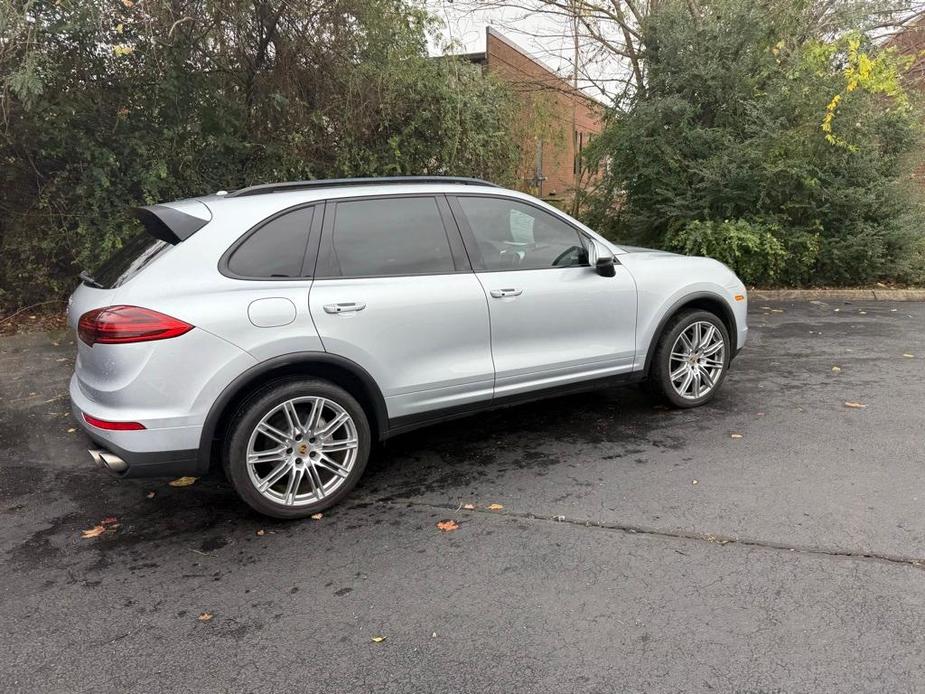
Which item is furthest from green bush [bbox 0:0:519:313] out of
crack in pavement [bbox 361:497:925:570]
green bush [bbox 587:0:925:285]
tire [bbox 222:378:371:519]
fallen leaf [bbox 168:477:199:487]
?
crack in pavement [bbox 361:497:925:570]

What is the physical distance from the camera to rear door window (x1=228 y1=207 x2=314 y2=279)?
3471 millimetres

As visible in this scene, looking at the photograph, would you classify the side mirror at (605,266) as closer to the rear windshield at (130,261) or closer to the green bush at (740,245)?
the rear windshield at (130,261)

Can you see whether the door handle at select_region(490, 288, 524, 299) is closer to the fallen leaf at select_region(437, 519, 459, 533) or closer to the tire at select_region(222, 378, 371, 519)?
the tire at select_region(222, 378, 371, 519)

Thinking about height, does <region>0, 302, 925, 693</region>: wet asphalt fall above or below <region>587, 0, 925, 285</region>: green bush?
below

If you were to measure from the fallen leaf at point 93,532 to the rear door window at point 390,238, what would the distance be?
1.84 metres

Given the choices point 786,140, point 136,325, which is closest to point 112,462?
point 136,325

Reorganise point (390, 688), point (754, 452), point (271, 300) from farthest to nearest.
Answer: point (754, 452), point (271, 300), point (390, 688)

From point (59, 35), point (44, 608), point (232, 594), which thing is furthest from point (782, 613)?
point (59, 35)

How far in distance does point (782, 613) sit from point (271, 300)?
2.67 m

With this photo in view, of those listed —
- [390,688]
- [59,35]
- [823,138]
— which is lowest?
[390,688]

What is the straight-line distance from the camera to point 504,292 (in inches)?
162

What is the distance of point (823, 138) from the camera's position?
9.81 meters

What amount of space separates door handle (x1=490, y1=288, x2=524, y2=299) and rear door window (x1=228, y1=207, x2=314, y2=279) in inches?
44.8

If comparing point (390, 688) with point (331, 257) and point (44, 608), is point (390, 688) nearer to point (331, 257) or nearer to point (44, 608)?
point (44, 608)
